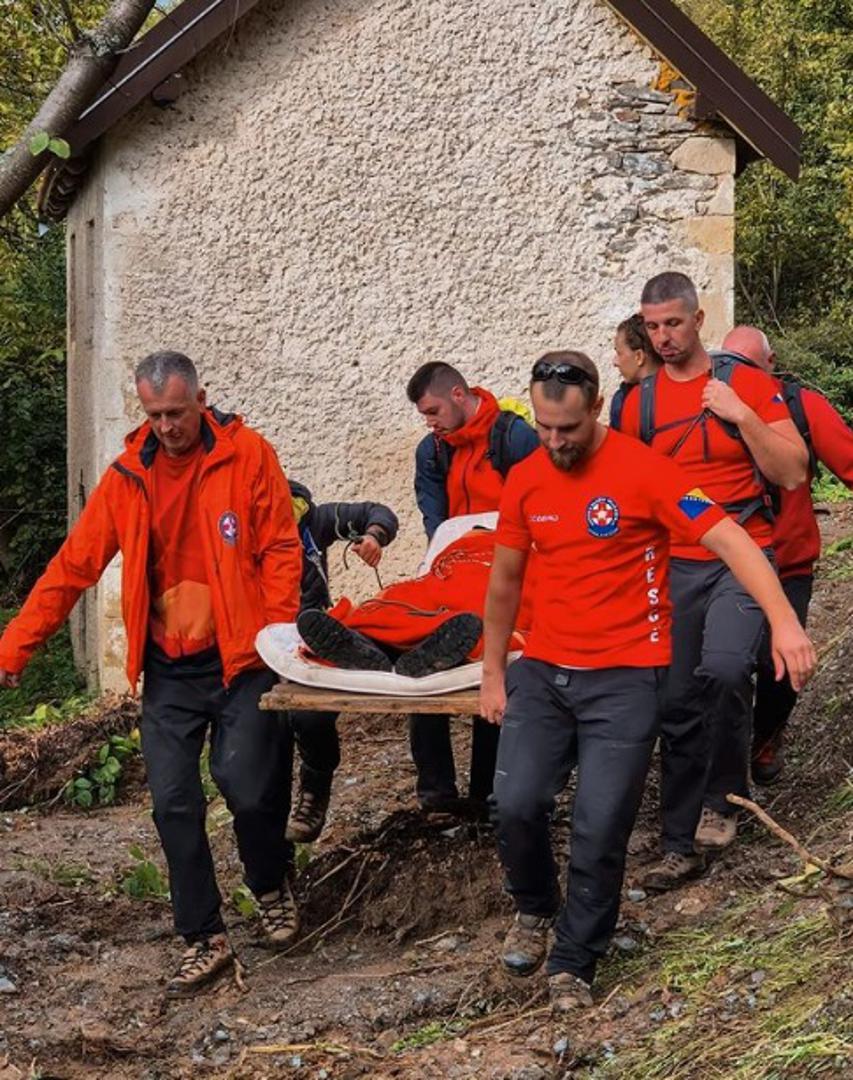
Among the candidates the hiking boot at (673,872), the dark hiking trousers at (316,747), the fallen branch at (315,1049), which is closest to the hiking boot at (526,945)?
the fallen branch at (315,1049)

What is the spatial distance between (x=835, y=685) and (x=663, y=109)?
4.55m

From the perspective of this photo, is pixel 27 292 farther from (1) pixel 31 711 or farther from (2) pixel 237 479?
(2) pixel 237 479

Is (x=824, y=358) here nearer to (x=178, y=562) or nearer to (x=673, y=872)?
(x=673, y=872)

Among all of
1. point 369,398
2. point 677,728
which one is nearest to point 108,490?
point 677,728

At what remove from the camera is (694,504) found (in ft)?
13.5

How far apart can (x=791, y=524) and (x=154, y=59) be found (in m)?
5.46

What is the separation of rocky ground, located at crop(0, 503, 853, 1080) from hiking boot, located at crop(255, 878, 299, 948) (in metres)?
0.09

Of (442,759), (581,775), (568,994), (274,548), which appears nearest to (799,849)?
(581,775)

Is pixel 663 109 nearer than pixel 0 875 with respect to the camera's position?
No

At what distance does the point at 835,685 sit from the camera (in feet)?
22.4

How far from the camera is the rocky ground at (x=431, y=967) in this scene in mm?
3920

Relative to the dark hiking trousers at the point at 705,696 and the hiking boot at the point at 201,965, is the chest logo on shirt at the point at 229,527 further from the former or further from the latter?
the dark hiking trousers at the point at 705,696

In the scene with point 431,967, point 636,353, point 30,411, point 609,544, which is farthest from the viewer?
point 30,411

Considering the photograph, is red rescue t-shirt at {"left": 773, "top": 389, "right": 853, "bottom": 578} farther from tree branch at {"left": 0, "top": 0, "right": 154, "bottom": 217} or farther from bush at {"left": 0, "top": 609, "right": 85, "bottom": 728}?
bush at {"left": 0, "top": 609, "right": 85, "bottom": 728}
